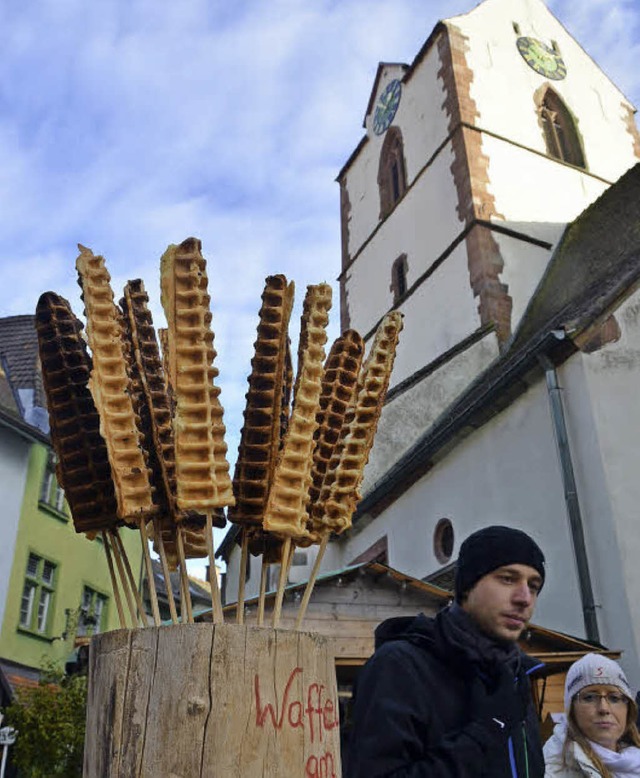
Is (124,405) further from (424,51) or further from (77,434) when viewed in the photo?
(424,51)

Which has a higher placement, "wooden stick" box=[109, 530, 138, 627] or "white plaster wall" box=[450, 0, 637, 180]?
"white plaster wall" box=[450, 0, 637, 180]

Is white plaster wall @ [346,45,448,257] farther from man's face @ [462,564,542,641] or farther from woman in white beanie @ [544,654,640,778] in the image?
man's face @ [462,564,542,641]

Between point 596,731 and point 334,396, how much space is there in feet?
5.79

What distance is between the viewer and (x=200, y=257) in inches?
84.3

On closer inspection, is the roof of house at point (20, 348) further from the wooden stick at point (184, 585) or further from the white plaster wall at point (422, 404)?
the wooden stick at point (184, 585)

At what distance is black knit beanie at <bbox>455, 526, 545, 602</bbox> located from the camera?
2.21m

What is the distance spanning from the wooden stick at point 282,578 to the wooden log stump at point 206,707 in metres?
0.08

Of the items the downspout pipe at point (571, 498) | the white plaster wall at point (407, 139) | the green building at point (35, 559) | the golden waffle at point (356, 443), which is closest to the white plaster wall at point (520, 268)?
the white plaster wall at point (407, 139)

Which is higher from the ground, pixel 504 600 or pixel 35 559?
pixel 35 559

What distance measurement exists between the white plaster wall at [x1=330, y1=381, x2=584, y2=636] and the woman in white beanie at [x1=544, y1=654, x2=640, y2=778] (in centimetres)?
613

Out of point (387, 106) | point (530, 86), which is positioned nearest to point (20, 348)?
point (387, 106)

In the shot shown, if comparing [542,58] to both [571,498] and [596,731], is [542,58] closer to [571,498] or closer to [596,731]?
[571,498]

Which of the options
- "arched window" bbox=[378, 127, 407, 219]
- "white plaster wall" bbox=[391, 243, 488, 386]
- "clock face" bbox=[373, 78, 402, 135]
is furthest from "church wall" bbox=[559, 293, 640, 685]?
"clock face" bbox=[373, 78, 402, 135]

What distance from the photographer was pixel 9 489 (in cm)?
1720
